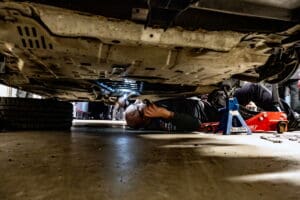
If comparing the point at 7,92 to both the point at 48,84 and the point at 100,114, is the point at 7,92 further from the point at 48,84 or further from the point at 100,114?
the point at 48,84

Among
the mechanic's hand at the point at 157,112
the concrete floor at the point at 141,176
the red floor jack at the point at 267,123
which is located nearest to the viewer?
the concrete floor at the point at 141,176

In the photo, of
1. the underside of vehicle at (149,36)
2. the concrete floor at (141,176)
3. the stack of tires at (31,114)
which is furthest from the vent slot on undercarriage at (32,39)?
the stack of tires at (31,114)

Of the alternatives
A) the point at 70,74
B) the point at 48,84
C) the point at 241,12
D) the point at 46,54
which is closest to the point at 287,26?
the point at 241,12

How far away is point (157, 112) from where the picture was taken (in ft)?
10.3

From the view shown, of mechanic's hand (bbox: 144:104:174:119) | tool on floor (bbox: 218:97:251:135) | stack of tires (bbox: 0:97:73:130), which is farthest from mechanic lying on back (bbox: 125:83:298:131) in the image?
stack of tires (bbox: 0:97:73:130)

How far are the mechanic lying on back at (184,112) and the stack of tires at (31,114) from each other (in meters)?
0.93

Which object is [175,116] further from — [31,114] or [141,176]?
[141,176]

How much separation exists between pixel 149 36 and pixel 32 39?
19.7 inches

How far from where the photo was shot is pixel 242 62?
4.94 ft

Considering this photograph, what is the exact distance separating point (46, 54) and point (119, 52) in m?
0.36

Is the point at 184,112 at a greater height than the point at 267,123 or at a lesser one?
greater

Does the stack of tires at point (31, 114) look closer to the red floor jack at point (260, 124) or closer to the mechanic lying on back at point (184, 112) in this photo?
the mechanic lying on back at point (184, 112)

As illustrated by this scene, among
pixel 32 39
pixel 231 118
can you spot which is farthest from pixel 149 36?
pixel 231 118

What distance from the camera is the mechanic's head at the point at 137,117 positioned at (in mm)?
3333
